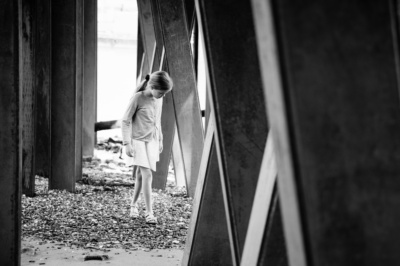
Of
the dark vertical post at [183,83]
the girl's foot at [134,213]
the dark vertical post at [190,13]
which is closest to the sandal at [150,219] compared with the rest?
the girl's foot at [134,213]

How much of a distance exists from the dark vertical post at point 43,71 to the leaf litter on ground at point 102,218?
2.83ft

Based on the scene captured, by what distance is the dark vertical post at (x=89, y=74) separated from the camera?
1318cm

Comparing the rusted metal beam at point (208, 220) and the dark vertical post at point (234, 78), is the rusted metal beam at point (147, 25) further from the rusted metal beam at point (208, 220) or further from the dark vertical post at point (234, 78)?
the dark vertical post at point (234, 78)

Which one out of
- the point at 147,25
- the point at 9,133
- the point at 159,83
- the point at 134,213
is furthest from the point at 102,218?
the point at 147,25

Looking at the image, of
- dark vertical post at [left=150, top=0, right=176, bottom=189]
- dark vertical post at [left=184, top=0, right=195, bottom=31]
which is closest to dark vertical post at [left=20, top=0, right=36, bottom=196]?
dark vertical post at [left=150, top=0, right=176, bottom=189]

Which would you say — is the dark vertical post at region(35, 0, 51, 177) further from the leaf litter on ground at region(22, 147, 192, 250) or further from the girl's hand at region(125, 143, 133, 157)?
the girl's hand at region(125, 143, 133, 157)

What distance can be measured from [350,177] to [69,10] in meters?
7.84

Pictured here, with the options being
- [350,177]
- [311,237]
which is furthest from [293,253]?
[350,177]

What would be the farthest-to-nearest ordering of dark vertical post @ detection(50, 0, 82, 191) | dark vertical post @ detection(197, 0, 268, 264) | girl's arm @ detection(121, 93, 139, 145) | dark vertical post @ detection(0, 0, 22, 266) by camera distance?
dark vertical post @ detection(50, 0, 82, 191) < girl's arm @ detection(121, 93, 139, 145) < dark vertical post @ detection(0, 0, 22, 266) < dark vertical post @ detection(197, 0, 268, 264)

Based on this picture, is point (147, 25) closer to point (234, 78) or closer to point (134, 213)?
point (134, 213)

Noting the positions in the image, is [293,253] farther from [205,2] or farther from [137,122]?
[137,122]

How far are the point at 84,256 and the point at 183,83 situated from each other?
Answer: 3575 millimetres

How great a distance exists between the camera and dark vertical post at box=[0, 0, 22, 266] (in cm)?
362

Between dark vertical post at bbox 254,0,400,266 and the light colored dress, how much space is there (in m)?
4.98
